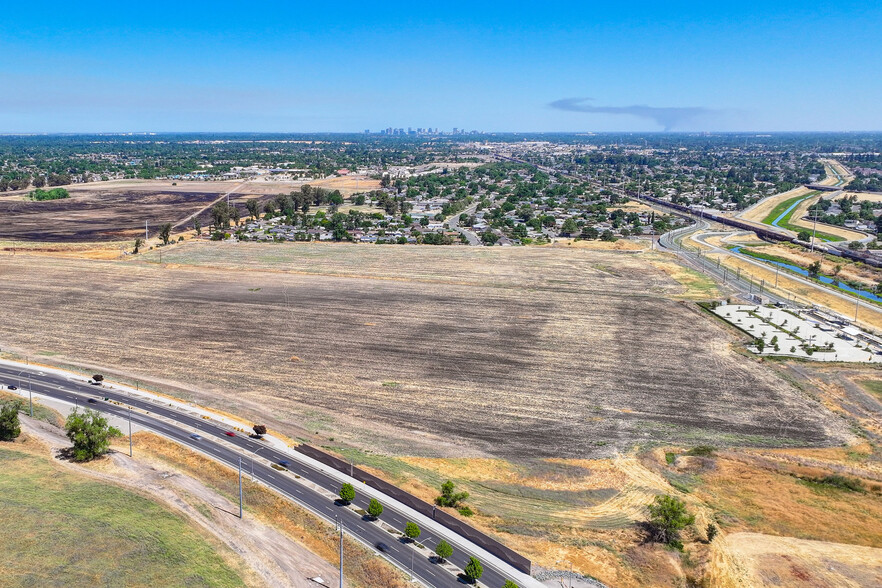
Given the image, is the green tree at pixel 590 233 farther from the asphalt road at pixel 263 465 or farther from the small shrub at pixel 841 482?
the asphalt road at pixel 263 465

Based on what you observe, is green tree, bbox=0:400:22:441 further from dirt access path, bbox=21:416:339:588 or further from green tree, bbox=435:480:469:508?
green tree, bbox=435:480:469:508

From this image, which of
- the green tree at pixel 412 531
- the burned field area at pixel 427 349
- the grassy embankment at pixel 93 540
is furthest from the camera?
the burned field area at pixel 427 349

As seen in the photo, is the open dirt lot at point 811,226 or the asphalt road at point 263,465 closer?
the asphalt road at point 263,465

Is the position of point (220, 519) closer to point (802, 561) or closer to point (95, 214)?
point (802, 561)

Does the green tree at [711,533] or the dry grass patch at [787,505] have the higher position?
the green tree at [711,533]

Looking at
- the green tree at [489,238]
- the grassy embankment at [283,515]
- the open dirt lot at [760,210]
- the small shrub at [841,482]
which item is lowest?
the small shrub at [841,482]

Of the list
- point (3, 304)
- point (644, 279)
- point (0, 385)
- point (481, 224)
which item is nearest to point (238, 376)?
point (0, 385)

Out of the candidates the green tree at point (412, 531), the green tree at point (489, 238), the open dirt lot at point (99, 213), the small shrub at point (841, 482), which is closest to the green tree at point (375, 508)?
the green tree at point (412, 531)

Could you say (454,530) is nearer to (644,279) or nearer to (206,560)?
(206,560)
